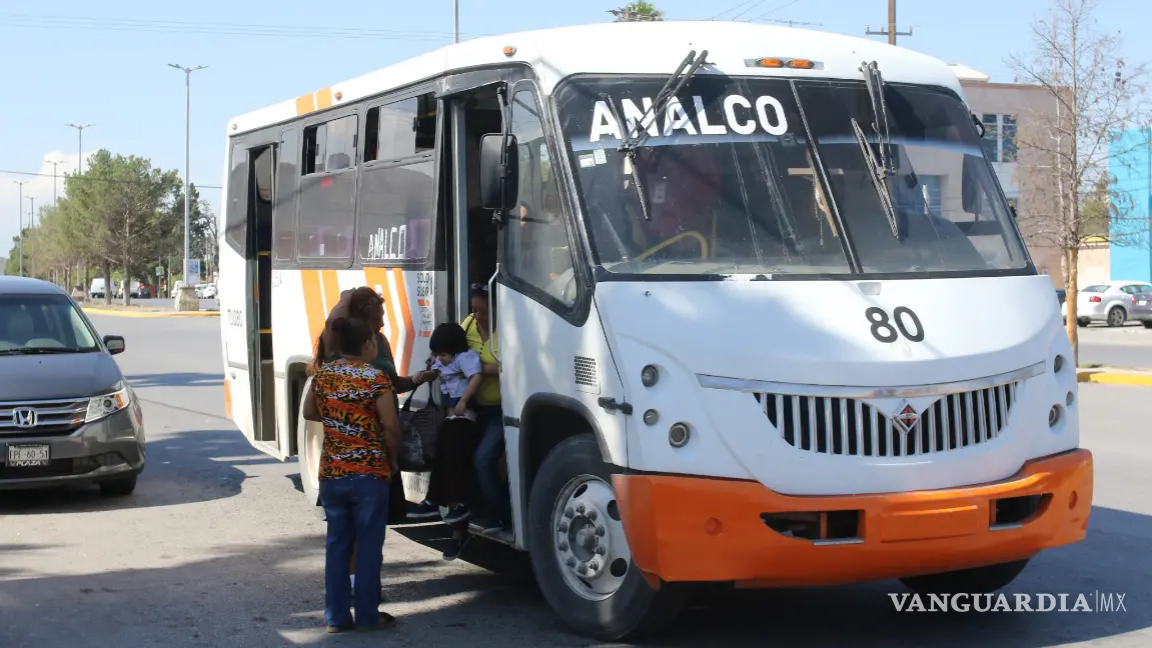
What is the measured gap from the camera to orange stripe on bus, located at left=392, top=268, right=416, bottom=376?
335 inches

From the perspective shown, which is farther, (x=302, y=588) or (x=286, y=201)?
(x=286, y=201)

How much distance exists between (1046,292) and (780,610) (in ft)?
6.95

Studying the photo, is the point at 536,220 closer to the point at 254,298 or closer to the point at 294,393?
the point at 294,393

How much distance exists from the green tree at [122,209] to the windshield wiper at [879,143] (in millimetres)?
77235

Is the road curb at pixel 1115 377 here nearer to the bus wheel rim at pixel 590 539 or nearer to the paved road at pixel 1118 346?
the paved road at pixel 1118 346

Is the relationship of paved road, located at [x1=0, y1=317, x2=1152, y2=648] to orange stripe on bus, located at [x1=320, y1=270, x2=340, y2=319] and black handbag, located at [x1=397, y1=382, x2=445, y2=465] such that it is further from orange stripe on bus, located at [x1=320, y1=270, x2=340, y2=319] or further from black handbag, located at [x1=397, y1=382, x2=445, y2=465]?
orange stripe on bus, located at [x1=320, y1=270, x2=340, y2=319]

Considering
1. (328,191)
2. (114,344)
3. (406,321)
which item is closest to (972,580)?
(406,321)

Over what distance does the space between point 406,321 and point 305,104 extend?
2.82 m

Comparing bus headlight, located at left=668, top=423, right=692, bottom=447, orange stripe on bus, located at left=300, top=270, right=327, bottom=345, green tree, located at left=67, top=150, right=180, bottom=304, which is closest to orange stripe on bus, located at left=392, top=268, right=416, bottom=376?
orange stripe on bus, located at left=300, top=270, right=327, bottom=345

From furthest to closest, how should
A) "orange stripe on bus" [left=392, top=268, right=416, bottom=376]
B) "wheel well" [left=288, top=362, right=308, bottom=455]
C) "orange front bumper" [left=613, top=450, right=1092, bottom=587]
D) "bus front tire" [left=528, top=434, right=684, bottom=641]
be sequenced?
"wheel well" [left=288, top=362, right=308, bottom=455], "orange stripe on bus" [left=392, top=268, right=416, bottom=376], "bus front tire" [left=528, top=434, right=684, bottom=641], "orange front bumper" [left=613, top=450, right=1092, bottom=587]

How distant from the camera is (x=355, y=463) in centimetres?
666

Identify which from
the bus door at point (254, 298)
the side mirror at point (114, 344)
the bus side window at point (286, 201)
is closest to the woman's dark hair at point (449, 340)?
the bus side window at point (286, 201)

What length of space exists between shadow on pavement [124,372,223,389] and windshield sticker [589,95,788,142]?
16.5 metres

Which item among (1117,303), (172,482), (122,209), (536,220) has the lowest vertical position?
(172,482)
